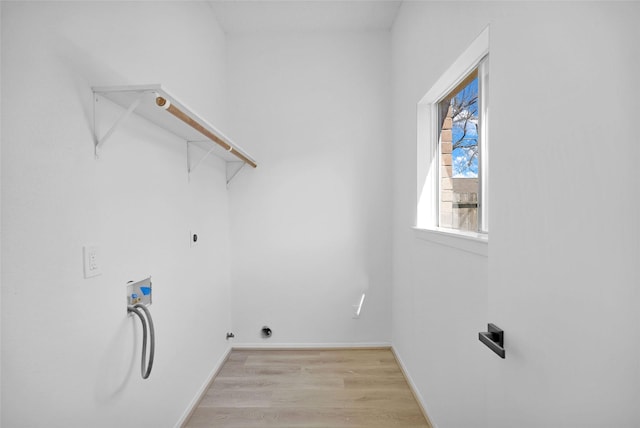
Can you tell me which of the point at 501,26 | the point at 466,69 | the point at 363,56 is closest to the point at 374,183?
the point at 363,56

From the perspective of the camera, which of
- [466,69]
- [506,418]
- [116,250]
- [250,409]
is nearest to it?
[506,418]

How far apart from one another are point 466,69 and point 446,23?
241mm

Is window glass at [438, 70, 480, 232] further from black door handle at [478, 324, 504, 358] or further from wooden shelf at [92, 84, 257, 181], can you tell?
wooden shelf at [92, 84, 257, 181]

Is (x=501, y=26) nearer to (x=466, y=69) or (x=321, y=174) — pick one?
(x=466, y=69)

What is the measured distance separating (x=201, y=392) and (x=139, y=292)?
3.55 feet

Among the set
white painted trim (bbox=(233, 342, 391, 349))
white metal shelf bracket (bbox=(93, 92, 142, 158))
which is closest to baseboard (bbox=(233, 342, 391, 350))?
white painted trim (bbox=(233, 342, 391, 349))

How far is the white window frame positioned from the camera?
4.25 feet

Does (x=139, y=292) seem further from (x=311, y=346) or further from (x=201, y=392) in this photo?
(x=311, y=346)

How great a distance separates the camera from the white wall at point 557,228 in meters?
0.58

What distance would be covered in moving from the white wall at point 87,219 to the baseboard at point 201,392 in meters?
0.06

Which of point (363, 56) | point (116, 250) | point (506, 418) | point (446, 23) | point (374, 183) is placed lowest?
point (506, 418)

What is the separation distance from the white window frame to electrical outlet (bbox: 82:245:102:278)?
1.41 m

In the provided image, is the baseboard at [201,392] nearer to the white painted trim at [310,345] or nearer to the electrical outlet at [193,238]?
the white painted trim at [310,345]

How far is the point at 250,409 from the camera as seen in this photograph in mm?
1935
